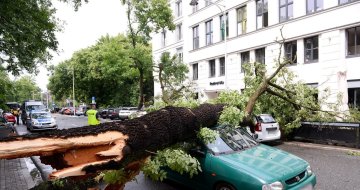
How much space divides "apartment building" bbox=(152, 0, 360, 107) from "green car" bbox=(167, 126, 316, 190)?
7060 millimetres

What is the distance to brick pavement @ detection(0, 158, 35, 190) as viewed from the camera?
700 centimetres

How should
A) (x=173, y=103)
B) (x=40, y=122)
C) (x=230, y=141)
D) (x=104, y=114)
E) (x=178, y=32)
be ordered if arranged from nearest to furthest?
1. (x=230, y=141)
2. (x=173, y=103)
3. (x=40, y=122)
4. (x=178, y=32)
5. (x=104, y=114)

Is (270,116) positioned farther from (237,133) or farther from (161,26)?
(161,26)

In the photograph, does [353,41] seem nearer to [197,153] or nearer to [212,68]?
[212,68]

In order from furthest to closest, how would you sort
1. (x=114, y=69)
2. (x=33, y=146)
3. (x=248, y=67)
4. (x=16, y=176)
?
(x=114, y=69) → (x=248, y=67) → (x=16, y=176) → (x=33, y=146)

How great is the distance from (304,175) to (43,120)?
20633 mm

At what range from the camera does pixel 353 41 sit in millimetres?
16750

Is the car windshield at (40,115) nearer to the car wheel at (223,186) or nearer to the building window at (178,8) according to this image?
the building window at (178,8)

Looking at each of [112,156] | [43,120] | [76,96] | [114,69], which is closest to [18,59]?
[112,156]

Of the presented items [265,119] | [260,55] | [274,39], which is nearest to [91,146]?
[265,119]

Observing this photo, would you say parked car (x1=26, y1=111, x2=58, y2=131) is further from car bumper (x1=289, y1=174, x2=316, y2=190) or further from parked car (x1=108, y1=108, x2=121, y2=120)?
car bumper (x1=289, y1=174, x2=316, y2=190)

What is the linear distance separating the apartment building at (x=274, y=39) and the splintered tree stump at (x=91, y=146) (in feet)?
31.3

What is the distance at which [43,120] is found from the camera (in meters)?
21.9

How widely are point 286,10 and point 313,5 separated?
2087 millimetres
